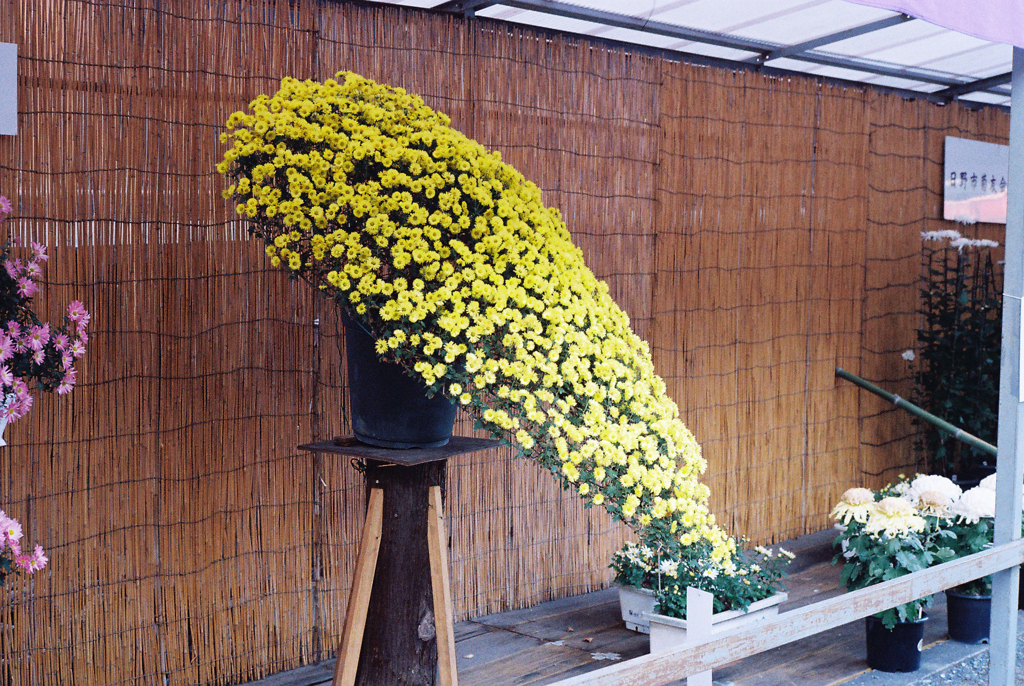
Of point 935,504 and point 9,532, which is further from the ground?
point 9,532

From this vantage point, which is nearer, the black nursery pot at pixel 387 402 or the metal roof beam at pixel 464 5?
the black nursery pot at pixel 387 402

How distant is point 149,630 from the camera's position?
2.93 meters

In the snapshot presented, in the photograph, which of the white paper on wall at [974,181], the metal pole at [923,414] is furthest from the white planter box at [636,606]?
the white paper on wall at [974,181]

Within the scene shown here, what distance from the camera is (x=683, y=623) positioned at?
318 centimetres

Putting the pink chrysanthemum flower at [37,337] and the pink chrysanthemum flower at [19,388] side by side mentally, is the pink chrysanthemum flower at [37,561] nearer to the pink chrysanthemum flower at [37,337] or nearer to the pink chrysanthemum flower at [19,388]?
the pink chrysanthemum flower at [19,388]

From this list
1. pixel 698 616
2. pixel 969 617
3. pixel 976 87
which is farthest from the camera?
pixel 976 87

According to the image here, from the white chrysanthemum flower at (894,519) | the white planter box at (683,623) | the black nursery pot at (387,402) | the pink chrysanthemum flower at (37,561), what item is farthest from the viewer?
the white chrysanthemum flower at (894,519)

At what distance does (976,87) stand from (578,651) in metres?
3.84

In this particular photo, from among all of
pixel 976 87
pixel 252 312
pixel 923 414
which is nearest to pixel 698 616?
pixel 252 312

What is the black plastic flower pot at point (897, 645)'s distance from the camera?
329 centimetres

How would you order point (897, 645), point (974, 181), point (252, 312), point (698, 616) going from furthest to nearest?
1. point (974, 181)
2. point (897, 645)
3. point (252, 312)
4. point (698, 616)

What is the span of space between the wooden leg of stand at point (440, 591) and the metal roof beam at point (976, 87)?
13.6 feet

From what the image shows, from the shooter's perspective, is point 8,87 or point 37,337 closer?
point 37,337

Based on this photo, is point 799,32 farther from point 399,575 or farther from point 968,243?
point 399,575
